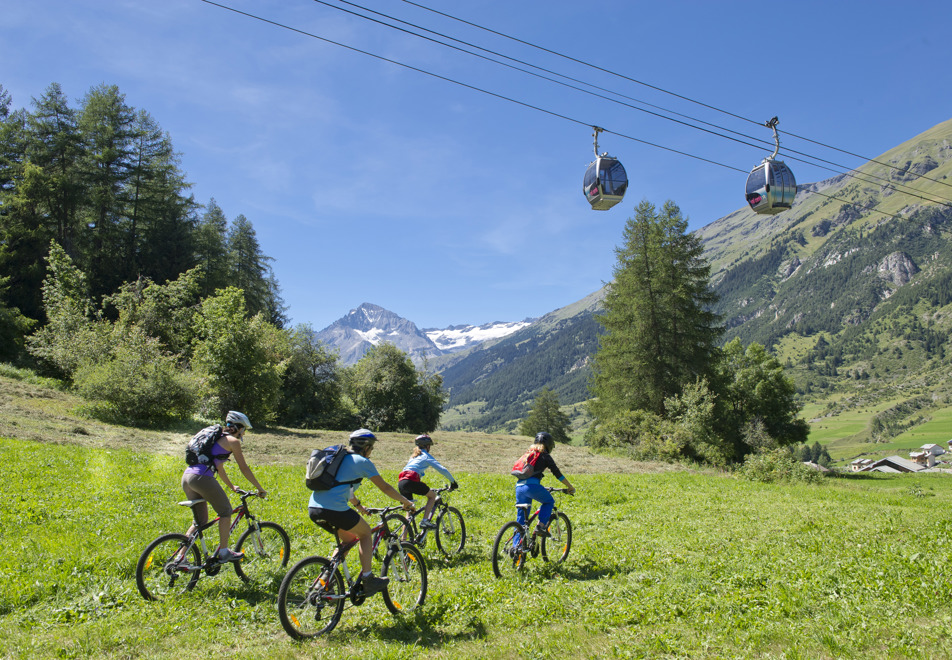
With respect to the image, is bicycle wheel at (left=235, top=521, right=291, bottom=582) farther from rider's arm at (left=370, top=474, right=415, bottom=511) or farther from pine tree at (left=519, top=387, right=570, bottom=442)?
pine tree at (left=519, top=387, right=570, bottom=442)

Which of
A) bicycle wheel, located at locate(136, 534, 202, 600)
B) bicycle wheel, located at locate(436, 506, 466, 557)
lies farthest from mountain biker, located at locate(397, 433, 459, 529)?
bicycle wheel, located at locate(136, 534, 202, 600)

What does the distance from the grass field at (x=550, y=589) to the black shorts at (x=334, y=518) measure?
4.83ft

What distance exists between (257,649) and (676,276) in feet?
137

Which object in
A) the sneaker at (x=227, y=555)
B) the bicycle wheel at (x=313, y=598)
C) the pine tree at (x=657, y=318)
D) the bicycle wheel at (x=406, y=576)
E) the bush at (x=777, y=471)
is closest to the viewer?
the bicycle wheel at (x=313, y=598)

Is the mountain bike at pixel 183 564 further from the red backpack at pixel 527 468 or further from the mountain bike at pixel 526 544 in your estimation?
the red backpack at pixel 527 468

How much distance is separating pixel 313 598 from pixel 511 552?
154 inches

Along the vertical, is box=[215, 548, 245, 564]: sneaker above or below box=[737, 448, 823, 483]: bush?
above

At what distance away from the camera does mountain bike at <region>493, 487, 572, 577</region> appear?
928 centimetres

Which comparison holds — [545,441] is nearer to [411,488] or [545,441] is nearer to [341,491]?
[411,488]

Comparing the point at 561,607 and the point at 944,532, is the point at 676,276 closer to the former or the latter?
the point at 944,532

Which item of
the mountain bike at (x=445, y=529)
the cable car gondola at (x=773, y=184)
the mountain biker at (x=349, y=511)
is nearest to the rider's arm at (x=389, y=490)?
the mountain biker at (x=349, y=511)

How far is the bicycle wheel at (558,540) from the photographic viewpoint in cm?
1002

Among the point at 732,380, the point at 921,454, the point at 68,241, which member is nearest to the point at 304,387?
the point at 68,241

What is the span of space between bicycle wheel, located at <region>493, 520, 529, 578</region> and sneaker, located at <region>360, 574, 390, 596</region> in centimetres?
263
